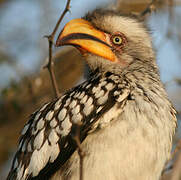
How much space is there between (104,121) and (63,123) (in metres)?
0.37

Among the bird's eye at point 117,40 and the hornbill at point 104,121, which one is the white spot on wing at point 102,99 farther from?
the bird's eye at point 117,40

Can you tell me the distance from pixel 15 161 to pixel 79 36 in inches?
52.5

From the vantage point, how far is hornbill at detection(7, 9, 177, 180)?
3.31 meters

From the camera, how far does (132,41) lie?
13.6ft

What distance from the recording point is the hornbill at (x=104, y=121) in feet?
10.9

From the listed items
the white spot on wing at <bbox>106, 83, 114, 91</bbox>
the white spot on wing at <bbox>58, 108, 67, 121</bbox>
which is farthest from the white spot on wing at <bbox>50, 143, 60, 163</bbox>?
the white spot on wing at <bbox>106, 83, 114, 91</bbox>

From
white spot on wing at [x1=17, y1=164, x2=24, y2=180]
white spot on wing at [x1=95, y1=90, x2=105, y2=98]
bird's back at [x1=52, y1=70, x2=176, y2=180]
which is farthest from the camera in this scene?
white spot on wing at [x1=17, y1=164, x2=24, y2=180]

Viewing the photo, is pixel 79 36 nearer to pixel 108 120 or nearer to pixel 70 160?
pixel 108 120

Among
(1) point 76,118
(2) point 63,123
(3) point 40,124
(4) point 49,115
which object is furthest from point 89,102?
(3) point 40,124

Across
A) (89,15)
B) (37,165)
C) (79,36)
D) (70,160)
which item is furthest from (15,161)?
(89,15)

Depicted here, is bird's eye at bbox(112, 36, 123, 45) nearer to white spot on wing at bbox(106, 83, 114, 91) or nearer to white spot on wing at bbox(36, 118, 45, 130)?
white spot on wing at bbox(106, 83, 114, 91)

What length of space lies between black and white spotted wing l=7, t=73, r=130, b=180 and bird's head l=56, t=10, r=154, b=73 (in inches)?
10.2

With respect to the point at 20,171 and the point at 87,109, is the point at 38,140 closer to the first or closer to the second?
the point at 20,171

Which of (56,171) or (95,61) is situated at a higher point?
(95,61)
